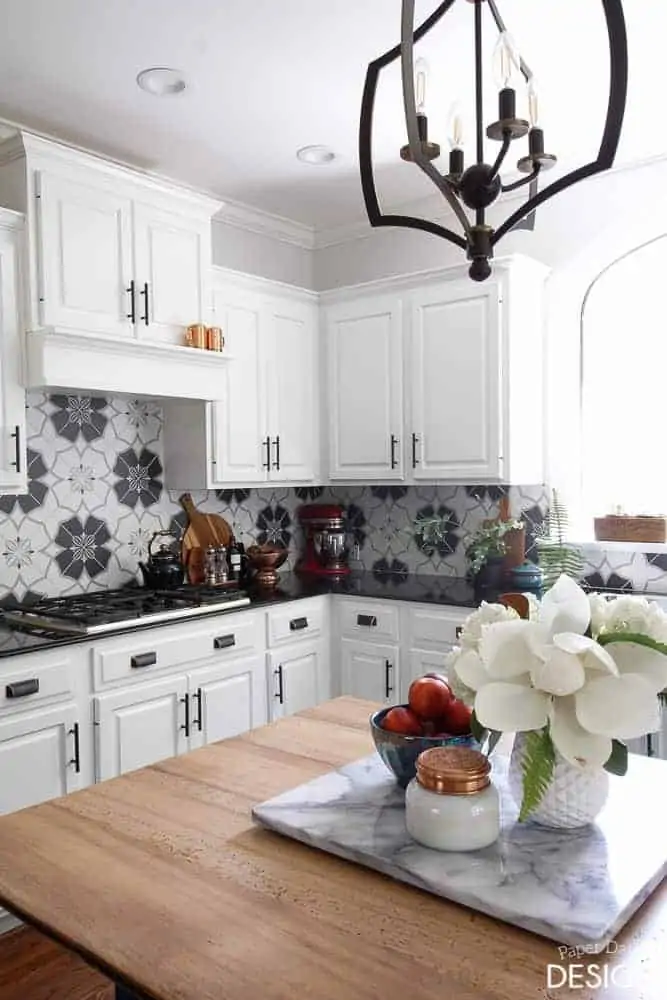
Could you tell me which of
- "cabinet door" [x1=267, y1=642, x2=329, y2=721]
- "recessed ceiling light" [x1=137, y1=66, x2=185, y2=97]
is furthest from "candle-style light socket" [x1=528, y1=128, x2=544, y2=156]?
"cabinet door" [x1=267, y1=642, x2=329, y2=721]

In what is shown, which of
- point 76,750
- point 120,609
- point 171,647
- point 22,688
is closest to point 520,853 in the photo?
point 22,688

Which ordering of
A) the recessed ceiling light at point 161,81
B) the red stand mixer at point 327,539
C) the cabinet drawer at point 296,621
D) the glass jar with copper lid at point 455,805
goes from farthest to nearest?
1. the red stand mixer at point 327,539
2. the cabinet drawer at point 296,621
3. the recessed ceiling light at point 161,81
4. the glass jar with copper lid at point 455,805

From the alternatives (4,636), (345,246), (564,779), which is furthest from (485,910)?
(345,246)

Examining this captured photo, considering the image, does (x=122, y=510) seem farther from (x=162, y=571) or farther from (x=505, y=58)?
(x=505, y=58)

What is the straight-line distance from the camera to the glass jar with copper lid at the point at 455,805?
122 centimetres

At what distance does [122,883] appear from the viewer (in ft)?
3.93

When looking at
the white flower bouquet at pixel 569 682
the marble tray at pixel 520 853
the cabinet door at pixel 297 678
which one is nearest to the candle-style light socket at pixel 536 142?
the white flower bouquet at pixel 569 682

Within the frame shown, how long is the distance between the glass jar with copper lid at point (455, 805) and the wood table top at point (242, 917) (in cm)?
10

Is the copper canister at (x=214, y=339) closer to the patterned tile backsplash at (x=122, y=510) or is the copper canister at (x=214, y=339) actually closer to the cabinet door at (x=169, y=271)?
the cabinet door at (x=169, y=271)

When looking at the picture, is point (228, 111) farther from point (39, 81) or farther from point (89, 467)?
point (89, 467)

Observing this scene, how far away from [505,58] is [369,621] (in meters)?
2.70

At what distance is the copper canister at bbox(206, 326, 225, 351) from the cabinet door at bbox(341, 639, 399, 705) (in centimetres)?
146

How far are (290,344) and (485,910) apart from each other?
10.8 ft

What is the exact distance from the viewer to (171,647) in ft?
10.2
